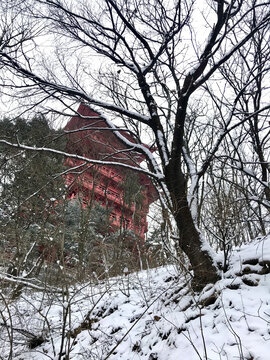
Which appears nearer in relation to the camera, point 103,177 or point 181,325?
point 181,325

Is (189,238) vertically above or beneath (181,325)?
above

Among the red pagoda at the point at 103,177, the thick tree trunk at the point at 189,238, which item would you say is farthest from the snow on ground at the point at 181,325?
the red pagoda at the point at 103,177

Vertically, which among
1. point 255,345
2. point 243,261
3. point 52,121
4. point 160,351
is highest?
point 52,121

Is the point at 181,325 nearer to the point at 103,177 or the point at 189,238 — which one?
the point at 189,238

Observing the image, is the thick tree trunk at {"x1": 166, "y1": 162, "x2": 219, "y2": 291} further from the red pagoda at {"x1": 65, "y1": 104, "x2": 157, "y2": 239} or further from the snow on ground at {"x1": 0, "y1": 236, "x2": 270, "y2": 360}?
the red pagoda at {"x1": 65, "y1": 104, "x2": 157, "y2": 239}

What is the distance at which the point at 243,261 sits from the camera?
343 cm

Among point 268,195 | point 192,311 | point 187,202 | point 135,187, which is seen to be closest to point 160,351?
point 192,311

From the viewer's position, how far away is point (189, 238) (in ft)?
12.2

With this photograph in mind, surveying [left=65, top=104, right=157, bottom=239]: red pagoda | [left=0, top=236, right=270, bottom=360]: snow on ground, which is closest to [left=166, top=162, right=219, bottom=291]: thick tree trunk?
[left=0, top=236, right=270, bottom=360]: snow on ground

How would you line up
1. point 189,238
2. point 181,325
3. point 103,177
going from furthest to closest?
point 103,177, point 189,238, point 181,325

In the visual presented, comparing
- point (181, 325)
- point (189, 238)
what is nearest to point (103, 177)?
point (189, 238)

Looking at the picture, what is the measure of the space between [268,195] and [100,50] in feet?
15.0

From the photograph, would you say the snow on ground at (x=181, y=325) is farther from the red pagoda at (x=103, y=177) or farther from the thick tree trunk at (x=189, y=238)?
the red pagoda at (x=103, y=177)

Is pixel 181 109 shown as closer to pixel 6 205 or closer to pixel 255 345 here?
pixel 255 345
